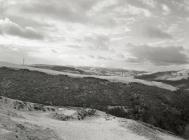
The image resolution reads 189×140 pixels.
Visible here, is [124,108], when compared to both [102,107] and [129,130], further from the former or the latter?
[129,130]

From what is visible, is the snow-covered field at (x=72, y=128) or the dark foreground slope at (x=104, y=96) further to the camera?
the dark foreground slope at (x=104, y=96)

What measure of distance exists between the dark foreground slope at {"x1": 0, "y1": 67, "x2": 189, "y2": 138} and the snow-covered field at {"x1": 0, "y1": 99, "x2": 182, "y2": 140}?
6498mm

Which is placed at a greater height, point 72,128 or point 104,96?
point 104,96

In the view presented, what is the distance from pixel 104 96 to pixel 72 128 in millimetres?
16729

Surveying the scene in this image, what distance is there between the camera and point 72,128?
17.4m

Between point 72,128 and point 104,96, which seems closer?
point 72,128

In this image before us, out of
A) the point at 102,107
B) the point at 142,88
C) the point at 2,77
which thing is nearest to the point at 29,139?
the point at 102,107

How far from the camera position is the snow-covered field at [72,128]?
14.1m

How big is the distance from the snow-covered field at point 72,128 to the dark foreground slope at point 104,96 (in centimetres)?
650

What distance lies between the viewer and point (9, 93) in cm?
3066

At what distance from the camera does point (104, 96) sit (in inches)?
1330

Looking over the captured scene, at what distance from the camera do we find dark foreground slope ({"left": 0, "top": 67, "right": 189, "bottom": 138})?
29.6 metres

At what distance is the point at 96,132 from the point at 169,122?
15.5 metres

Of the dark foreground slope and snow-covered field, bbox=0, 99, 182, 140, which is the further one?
the dark foreground slope
